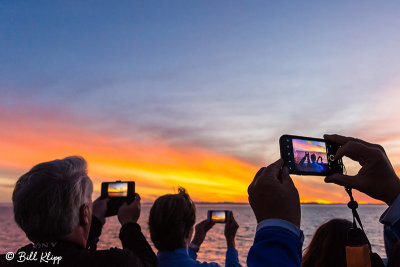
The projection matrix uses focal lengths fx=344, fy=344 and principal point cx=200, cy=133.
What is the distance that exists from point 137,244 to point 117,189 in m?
1.05

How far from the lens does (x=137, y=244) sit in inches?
108

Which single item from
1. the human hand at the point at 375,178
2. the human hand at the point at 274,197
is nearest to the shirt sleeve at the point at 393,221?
the human hand at the point at 375,178

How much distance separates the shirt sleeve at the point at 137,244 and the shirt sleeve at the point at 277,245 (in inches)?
62.0

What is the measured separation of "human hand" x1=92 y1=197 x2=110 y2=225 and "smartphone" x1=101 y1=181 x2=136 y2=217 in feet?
0.12

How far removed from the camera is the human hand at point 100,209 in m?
3.41

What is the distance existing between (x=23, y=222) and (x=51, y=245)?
0.24 meters

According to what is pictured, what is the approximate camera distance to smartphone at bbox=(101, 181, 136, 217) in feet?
11.4

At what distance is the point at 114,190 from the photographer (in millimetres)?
3633

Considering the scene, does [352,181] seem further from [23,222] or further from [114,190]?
[114,190]

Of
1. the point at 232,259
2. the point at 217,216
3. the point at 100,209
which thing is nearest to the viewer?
the point at 100,209

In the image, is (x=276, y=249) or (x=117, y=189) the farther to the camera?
(x=117, y=189)

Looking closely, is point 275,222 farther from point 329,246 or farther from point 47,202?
point 329,246

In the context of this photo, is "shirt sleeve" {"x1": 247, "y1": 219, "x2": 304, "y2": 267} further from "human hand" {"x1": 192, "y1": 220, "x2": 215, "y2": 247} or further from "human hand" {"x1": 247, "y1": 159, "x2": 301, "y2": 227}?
"human hand" {"x1": 192, "y1": 220, "x2": 215, "y2": 247}

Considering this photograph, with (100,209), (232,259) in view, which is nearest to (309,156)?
(100,209)
